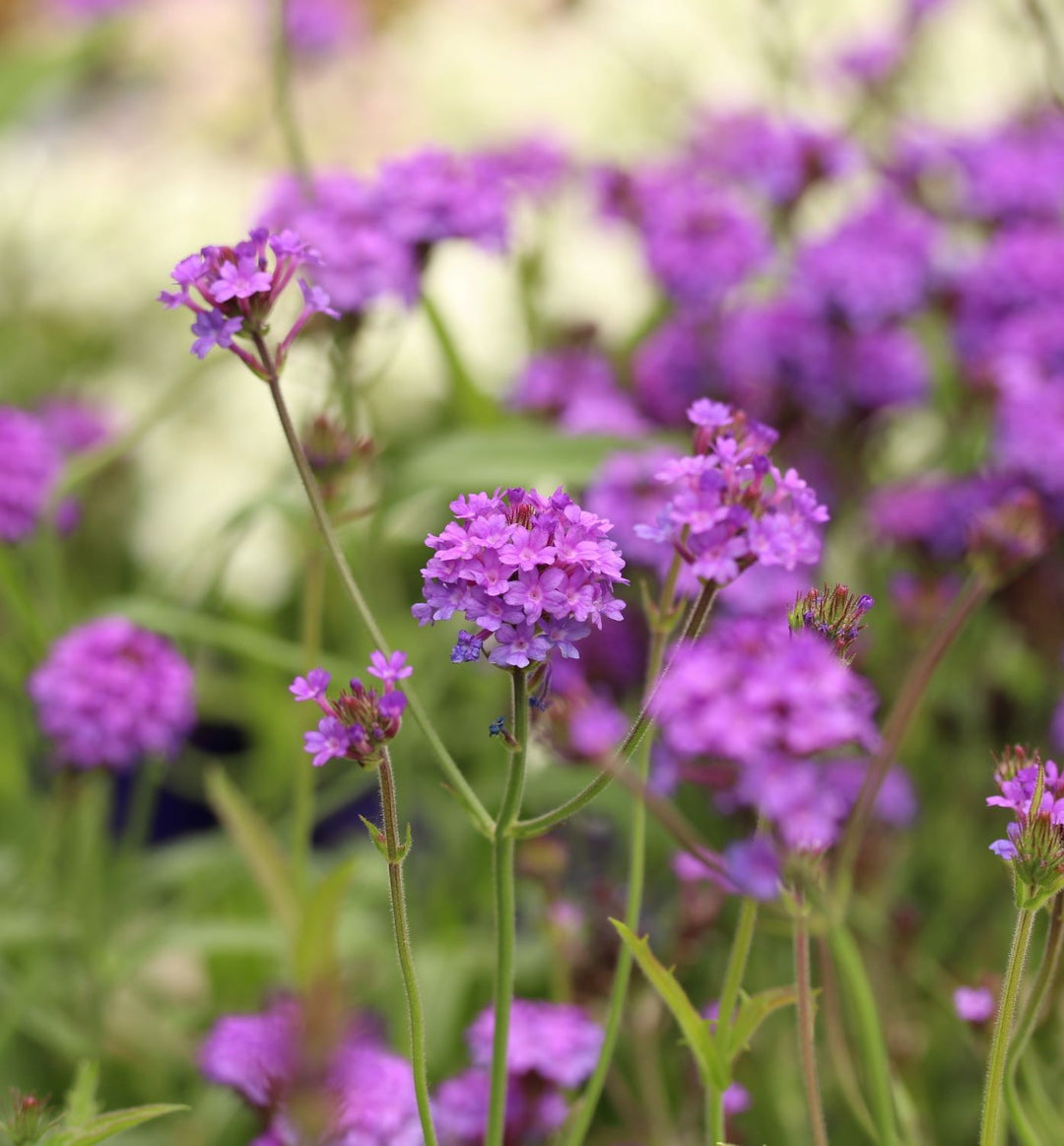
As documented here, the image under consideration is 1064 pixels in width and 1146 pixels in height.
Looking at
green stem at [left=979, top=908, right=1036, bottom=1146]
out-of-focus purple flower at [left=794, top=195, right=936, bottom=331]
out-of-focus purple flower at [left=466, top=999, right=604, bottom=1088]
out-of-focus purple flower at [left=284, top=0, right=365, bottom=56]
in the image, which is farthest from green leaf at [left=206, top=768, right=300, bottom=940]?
out-of-focus purple flower at [left=284, top=0, right=365, bottom=56]

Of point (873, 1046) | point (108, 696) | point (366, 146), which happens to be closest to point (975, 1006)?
point (873, 1046)

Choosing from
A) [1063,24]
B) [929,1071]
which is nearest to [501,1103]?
[929,1071]

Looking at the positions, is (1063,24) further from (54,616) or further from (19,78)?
(54,616)

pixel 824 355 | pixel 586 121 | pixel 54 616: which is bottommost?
pixel 54 616

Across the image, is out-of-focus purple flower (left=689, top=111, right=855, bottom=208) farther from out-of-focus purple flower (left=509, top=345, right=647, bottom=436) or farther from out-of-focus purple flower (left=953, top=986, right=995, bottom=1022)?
out-of-focus purple flower (left=953, top=986, right=995, bottom=1022)

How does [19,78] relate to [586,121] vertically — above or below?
below

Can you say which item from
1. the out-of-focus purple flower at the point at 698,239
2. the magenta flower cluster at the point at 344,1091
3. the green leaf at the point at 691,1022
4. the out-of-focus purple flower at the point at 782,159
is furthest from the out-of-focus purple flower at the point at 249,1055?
the out-of-focus purple flower at the point at 782,159

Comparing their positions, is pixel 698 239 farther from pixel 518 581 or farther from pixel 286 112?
pixel 518 581
